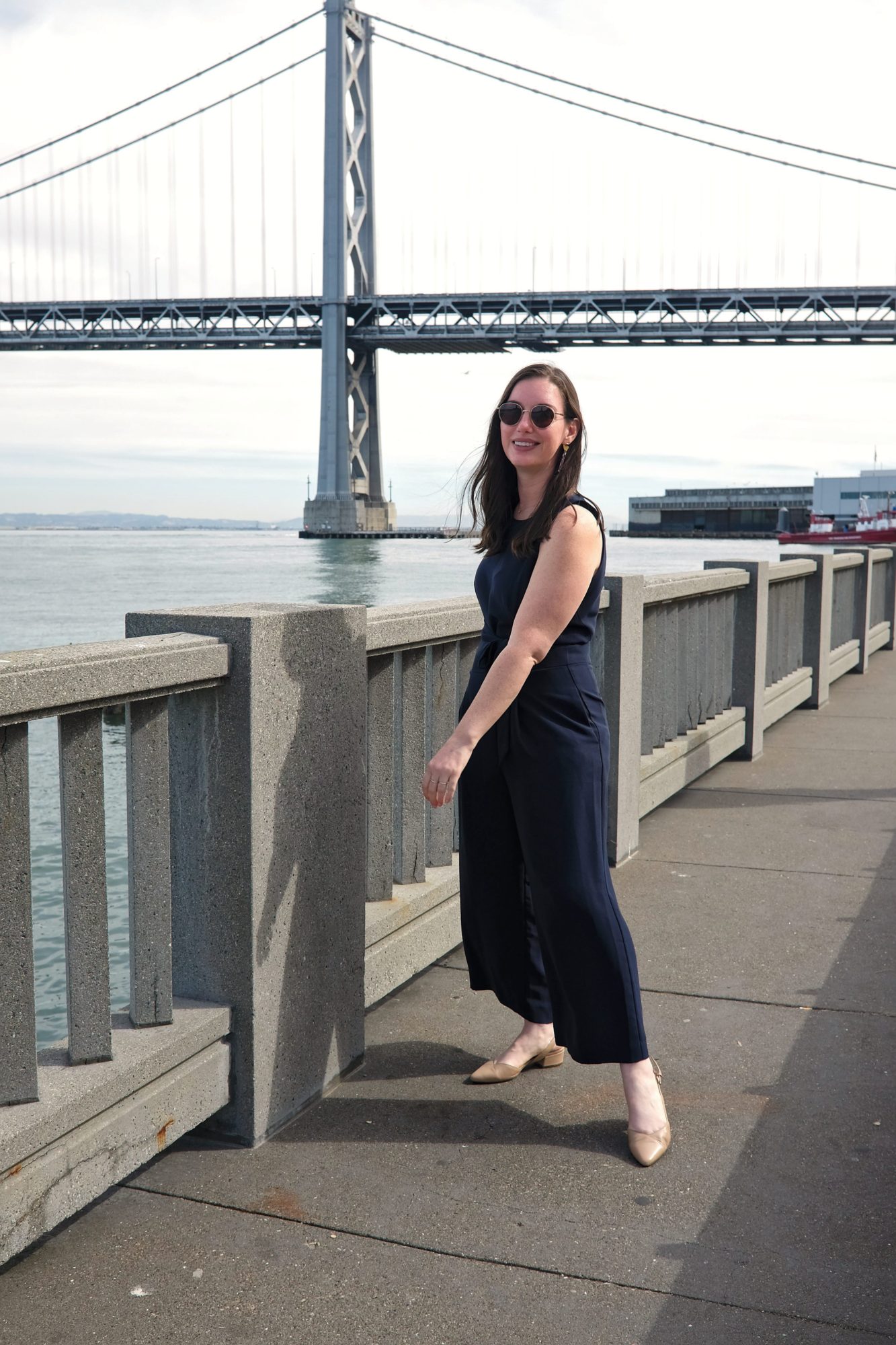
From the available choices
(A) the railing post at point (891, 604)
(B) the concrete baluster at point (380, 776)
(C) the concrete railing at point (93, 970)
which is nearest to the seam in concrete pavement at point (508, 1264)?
(C) the concrete railing at point (93, 970)

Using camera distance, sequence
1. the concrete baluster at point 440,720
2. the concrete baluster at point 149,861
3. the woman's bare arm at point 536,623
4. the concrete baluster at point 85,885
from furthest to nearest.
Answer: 1. the concrete baluster at point 440,720
2. the woman's bare arm at point 536,623
3. the concrete baluster at point 149,861
4. the concrete baluster at point 85,885

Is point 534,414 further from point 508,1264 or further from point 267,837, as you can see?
point 508,1264

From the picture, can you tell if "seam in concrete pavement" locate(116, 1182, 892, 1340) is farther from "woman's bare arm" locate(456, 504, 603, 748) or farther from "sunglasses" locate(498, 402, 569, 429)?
"sunglasses" locate(498, 402, 569, 429)

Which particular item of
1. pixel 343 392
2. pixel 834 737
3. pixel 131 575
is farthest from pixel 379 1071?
pixel 343 392

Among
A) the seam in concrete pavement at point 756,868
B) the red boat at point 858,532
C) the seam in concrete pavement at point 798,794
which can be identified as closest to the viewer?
the seam in concrete pavement at point 756,868

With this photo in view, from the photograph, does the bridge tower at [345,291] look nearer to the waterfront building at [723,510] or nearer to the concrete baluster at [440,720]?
the waterfront building at [723,510]

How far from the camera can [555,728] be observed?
262 centimetres

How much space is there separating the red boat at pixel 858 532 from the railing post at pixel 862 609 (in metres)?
38.6

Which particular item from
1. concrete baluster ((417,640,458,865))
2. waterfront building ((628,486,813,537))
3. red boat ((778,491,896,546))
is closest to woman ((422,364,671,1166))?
concrete baluster ((417,640,458,865))

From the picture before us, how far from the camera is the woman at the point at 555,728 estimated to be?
100 inches

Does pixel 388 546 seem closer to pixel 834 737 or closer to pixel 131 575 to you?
pixel 131 575

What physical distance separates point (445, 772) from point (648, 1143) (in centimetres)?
85

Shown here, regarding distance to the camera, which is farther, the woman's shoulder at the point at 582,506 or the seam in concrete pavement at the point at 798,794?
the seam in concrete pavement at the point at 798,794

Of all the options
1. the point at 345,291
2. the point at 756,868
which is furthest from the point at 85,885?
the point at 345,291
